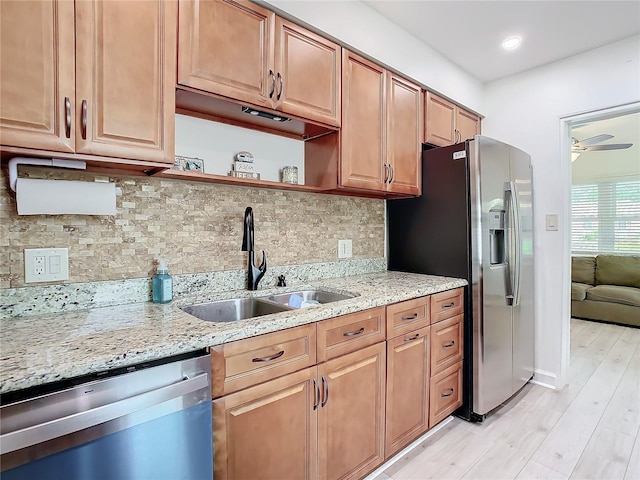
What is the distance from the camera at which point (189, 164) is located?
160cm

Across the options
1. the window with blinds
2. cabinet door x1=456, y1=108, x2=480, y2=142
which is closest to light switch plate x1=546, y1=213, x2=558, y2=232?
cabinet door x1=456, y1=108, x2=480, y2=142

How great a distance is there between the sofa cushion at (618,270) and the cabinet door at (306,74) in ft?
15.9

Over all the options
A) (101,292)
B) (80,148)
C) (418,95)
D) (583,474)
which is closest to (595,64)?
(418,95)

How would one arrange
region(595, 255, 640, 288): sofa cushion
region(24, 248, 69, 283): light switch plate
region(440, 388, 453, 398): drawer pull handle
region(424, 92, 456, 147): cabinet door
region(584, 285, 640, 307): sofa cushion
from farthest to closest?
1. region(595, 255, 640, 288): sofa cushion
2. region(584, 285, 640, 307): sofa cushion
3. region(424, 92, 456, 147): cabinet door
4. region(440, 388, 453, 398): drawer pull handle
5. region(24, 248, 69, 283): light switch plate

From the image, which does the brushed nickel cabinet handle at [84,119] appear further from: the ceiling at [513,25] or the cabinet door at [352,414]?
the ceiling at [513,25]

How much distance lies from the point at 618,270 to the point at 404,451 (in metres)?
4.52

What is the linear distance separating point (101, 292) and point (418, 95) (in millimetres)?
2217

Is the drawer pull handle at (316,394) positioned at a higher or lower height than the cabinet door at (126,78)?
lower

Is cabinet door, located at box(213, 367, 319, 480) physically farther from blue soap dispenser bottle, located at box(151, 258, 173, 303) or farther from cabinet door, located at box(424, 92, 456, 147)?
cabinet door, located at box(424, 92, 456, 147)

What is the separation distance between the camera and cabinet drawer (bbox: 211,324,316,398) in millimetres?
1063

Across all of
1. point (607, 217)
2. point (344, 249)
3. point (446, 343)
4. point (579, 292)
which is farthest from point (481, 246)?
point (607, 217)

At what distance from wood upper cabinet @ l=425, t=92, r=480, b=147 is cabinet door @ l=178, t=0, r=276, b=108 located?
1335 millimetres

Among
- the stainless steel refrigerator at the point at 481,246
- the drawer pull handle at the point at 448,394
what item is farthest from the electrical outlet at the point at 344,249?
the drawer pull handle at the point at 448,394

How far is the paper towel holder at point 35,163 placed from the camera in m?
1.13
